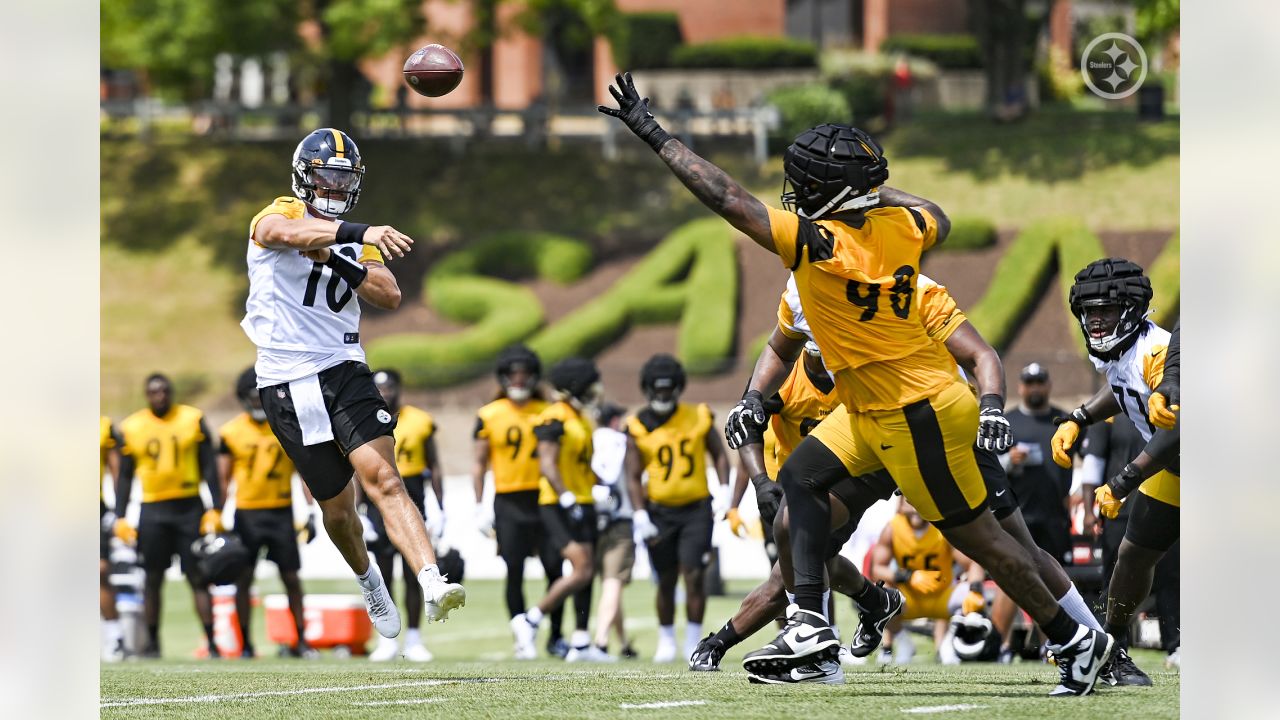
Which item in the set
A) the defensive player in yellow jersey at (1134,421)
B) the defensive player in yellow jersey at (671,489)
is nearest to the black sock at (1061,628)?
the defensive player in yellow jersey at (1134,421)

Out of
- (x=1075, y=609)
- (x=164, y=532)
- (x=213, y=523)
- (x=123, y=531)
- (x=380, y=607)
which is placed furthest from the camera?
(x=123, y=531)

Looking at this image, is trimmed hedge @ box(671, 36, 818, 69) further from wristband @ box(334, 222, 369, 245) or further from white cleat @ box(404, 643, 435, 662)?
wristband @ box(334, 222, 369, 245)

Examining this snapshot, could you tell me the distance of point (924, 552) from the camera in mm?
11875

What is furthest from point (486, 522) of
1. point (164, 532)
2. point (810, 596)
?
point (810, 596)

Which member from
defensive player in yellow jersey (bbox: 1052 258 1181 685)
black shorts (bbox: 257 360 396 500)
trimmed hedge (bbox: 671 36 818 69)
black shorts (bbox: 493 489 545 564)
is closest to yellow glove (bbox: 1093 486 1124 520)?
defensive player in yellow jersey (bbox: 1052 258 1181 685)

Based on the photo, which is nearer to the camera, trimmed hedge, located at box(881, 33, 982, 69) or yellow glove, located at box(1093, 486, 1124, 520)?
yellow glove, located at box(1093, 486, 1124, 520)

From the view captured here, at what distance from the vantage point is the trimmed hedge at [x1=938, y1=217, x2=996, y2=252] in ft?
109

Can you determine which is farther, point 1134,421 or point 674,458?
point 674,458

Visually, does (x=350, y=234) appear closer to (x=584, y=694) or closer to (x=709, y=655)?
(x=584, y=694)

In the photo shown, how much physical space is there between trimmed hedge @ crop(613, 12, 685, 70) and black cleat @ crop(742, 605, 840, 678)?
1510 inches

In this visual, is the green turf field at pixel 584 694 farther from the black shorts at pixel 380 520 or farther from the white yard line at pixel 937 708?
the black shorts at pixel 380 520

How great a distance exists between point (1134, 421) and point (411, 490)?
6301 millimetres

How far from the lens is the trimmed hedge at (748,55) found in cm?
4425
